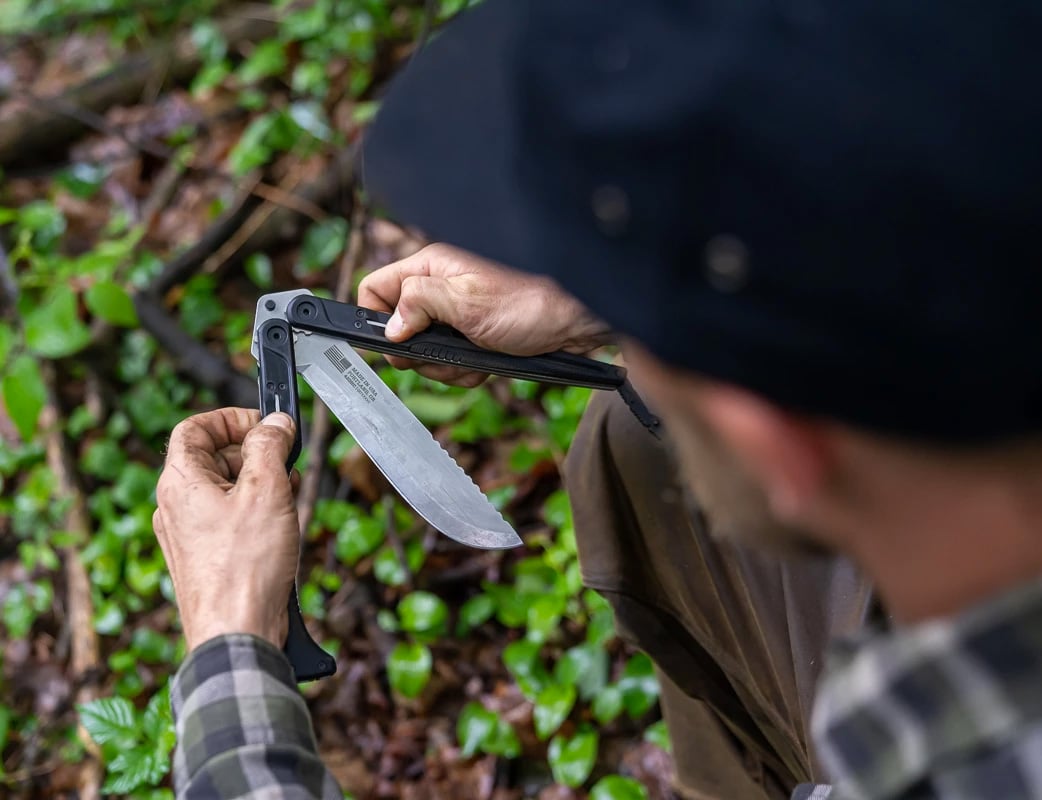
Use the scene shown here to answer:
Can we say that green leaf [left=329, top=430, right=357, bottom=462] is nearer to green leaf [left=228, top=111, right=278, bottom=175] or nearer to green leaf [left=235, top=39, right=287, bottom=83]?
green leaf [left=228, top=111, right=278, bottom=175]

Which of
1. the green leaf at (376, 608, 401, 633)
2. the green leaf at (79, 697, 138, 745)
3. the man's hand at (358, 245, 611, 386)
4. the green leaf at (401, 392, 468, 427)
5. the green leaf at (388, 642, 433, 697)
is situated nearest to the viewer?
the man's hand at (358, 245, 611, 386)

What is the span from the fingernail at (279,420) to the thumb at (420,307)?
0.64 ft

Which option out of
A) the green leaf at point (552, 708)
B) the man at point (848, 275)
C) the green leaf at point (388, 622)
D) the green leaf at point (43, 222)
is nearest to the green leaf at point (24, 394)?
the green leaf at point (43, 222)

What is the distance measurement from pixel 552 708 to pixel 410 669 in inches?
12.0

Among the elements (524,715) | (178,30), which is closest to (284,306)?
(524,715)

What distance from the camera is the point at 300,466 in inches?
96.5

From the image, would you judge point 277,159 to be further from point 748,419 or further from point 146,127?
point 748,419

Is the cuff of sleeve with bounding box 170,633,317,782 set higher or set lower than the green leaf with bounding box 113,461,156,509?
higher

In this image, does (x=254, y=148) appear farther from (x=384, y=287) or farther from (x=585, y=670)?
(x=585, y=670)

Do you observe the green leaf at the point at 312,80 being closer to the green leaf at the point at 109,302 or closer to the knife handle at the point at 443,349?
the green leaf at the point at 109,302

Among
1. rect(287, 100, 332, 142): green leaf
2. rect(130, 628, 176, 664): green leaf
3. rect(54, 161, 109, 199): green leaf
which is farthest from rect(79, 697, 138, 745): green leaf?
rect(54, 161, 109, 199): green leaf

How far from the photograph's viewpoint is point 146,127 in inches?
137

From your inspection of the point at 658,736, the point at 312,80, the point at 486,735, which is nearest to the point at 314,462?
the point at 486,735

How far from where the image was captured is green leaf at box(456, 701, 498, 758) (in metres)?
1.98
